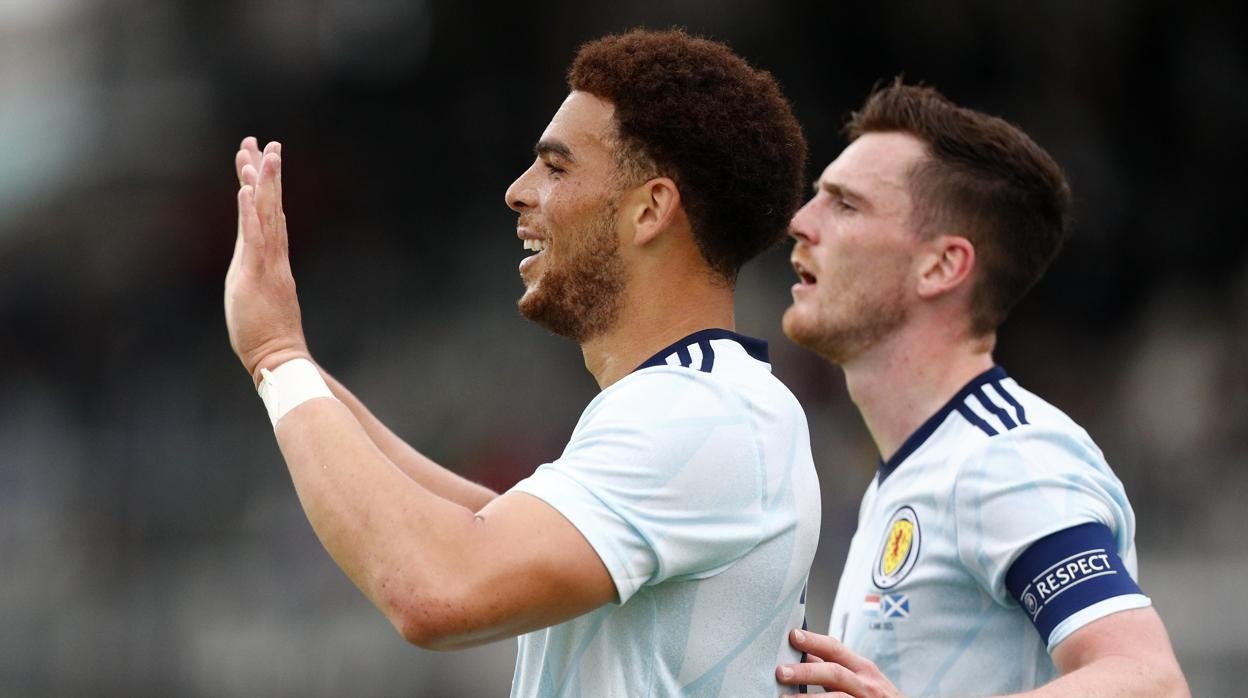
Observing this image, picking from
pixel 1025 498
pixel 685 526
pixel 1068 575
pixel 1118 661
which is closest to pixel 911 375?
pixel 1025 498

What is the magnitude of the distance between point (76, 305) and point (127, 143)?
1.84 metres

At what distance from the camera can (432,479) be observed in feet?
14.4

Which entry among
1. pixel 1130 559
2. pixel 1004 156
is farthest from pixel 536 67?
pixel 1130 559

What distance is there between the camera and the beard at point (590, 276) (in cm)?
365

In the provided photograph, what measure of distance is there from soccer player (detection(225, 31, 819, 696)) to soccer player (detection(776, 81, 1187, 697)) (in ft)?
1.12

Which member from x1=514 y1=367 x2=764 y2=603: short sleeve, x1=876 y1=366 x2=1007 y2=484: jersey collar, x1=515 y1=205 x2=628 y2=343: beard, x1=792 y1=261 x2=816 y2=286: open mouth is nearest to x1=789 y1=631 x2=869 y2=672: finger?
x1=514 y1=367 x2=764 y2=603: short sleeve

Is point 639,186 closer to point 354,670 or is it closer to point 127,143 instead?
point 354,670

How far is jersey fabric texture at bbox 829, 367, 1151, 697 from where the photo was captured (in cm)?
396

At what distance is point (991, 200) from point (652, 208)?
71.7 inches

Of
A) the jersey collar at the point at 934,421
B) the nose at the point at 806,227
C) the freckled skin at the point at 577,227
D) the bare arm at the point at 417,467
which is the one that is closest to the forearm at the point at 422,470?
the bare arm at the point at 417,467

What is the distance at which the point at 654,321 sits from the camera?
365cm

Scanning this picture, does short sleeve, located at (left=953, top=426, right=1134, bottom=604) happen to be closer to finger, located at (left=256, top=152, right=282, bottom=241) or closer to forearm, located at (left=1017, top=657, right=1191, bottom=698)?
forearm, located at (left=1017, top=657, right=1191, bottom=698)

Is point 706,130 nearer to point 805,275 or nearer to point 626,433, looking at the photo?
point 626,433

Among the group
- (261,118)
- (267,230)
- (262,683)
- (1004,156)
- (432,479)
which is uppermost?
(261,118)
